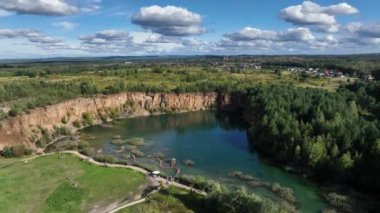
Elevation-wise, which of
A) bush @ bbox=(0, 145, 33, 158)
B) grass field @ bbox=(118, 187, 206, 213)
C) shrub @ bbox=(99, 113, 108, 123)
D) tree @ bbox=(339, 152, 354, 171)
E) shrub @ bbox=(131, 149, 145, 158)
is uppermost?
tree @ bbox=(339, 152, 354, 171)

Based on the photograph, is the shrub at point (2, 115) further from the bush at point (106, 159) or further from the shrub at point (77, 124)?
the bush at point (106, 159)

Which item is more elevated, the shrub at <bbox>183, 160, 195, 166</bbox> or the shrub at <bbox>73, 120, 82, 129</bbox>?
the shrub at <bbox>183, 160, 195, 166</bbox>

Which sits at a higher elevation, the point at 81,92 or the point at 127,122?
the point at 81,92

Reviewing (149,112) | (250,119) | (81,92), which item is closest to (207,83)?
(149,112)

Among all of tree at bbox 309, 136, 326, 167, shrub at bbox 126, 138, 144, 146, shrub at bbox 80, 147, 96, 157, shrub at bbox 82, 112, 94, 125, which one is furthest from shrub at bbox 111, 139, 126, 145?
tree at bbox 309, 136, 326, 167

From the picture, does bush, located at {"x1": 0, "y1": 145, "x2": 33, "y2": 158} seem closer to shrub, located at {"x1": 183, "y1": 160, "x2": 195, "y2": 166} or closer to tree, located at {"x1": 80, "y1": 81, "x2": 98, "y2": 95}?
shrub, located at {"x1": 183, "y1": 160, "x2": 195, "y2": 166}

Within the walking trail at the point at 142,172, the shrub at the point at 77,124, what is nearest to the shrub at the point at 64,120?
the shrub at the point at 77,124

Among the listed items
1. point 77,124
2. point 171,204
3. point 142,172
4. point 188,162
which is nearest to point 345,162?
point 188,162

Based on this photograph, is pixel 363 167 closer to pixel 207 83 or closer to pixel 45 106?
pixel 45 106
